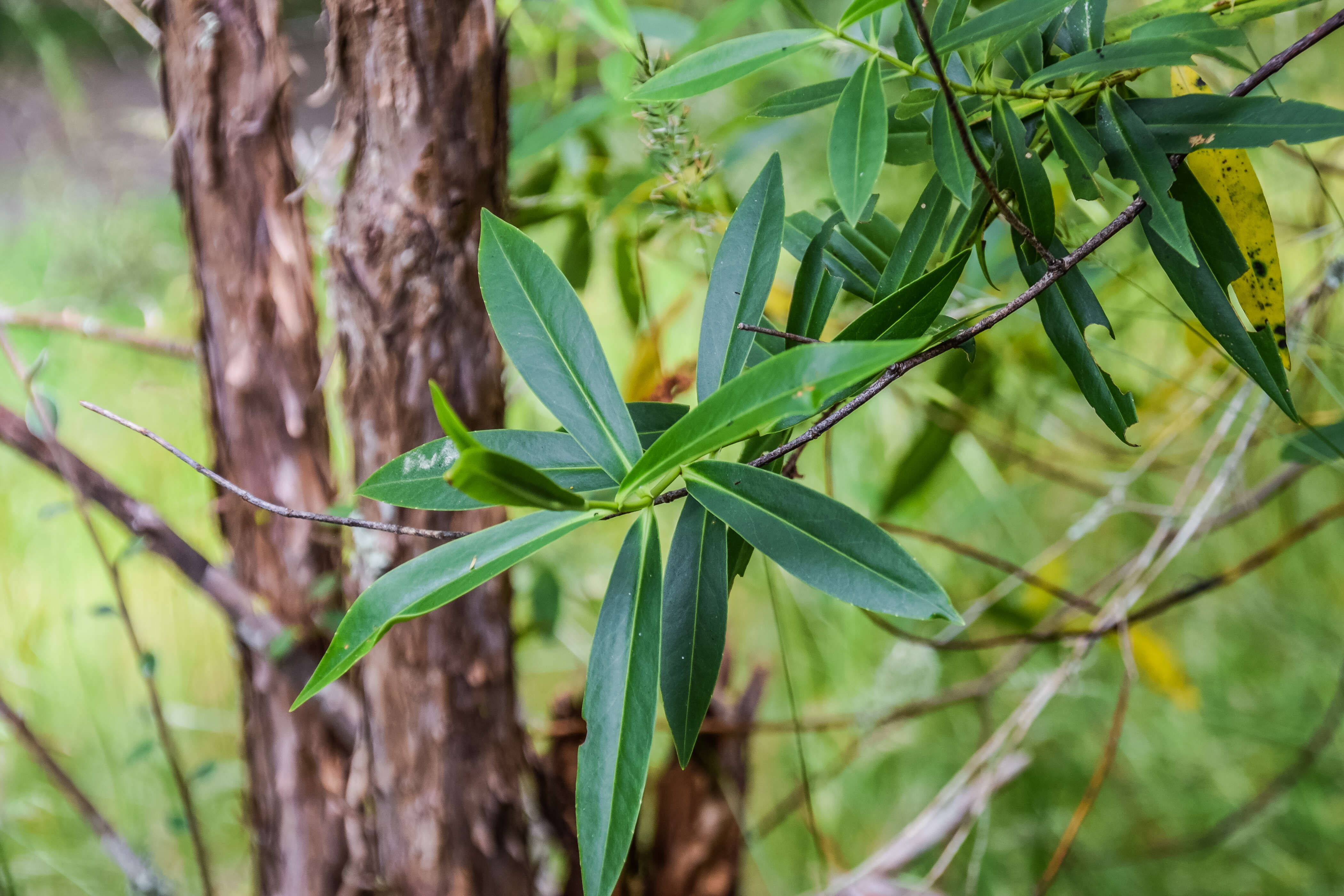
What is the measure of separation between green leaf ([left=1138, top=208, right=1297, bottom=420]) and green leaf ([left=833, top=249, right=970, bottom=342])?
0.23 feet

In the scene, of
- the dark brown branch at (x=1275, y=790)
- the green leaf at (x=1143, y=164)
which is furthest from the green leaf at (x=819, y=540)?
the dark brown branch at (x=1275, y=790)

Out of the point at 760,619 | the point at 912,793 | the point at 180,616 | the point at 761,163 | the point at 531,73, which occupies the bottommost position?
the point at 912,793

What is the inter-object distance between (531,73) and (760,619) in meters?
0.94

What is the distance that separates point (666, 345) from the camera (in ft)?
3.67

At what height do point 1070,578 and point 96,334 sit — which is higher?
point 96,334

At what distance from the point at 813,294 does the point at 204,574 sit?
42 cm

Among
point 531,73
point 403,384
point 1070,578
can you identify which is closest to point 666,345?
point 531,73

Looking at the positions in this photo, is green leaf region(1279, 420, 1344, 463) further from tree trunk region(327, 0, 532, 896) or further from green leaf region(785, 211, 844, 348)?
tree trunk region(327, 0, 532, 896)

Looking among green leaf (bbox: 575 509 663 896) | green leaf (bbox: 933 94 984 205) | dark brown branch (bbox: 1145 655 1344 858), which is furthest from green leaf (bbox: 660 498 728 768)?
dark brown branch (bbox: 1145 655 1344 858)

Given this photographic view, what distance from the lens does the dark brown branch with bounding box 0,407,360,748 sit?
0.46 meters

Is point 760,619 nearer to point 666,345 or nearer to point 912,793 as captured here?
point 912,793

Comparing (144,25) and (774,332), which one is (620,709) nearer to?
(774,332)

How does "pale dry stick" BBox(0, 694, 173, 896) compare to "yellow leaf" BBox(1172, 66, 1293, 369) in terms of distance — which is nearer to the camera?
"yellow leaf" BBox(1172, 66, 1293, 369)

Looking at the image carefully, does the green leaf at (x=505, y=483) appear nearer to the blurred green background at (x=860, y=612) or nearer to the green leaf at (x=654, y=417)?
the green leaf at (x=654, y=417)
